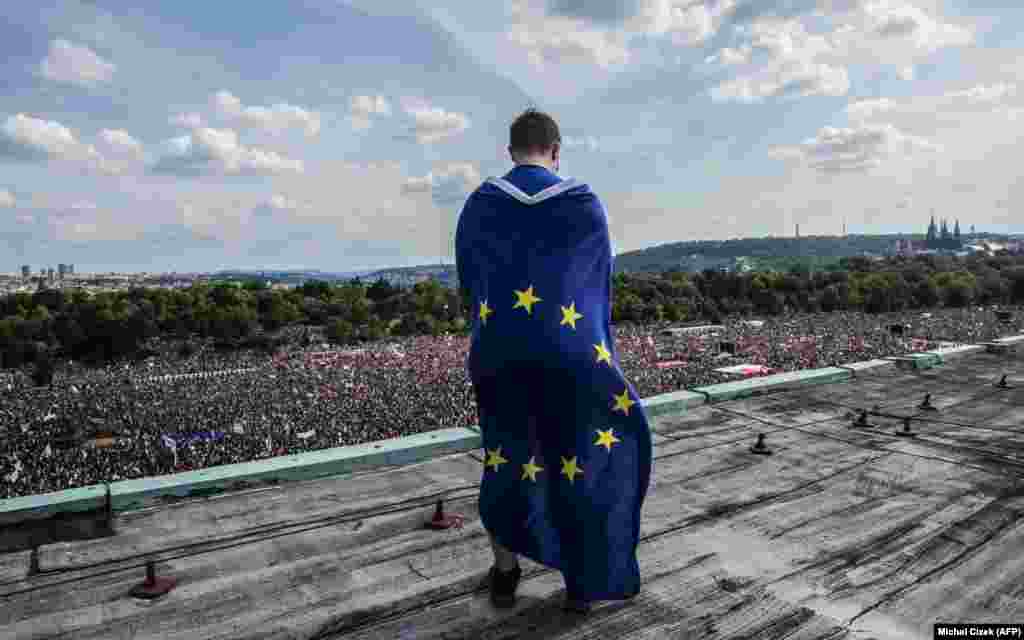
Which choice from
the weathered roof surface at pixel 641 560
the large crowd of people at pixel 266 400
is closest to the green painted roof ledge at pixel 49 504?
the weathered roof surface at pixel 641 560

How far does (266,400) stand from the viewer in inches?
1298

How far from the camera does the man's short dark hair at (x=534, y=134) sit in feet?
17.0

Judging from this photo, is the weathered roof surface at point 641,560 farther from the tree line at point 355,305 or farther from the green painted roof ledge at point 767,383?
the tree line at point 355,305

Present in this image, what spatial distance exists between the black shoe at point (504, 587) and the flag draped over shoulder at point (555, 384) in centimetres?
28

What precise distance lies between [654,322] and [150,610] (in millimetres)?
105466

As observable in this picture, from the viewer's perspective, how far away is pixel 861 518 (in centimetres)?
696

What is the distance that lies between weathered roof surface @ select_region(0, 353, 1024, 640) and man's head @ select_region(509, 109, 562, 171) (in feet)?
11.0

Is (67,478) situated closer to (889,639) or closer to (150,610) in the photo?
(150,610)

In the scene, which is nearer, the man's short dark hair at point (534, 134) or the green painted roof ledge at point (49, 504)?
the man's short dark hair at point (534, 134)

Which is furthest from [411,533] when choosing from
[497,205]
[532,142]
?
[532,142]

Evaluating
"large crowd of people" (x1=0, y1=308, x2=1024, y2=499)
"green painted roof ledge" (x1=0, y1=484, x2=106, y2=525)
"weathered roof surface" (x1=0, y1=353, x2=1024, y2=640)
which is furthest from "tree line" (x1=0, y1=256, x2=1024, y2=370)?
"green painted roof ledge" (x1=0, y1=484, x2=106, y2=525)

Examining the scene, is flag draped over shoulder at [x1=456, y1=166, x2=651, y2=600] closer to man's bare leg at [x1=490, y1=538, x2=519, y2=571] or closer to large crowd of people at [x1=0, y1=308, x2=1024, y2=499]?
man's bare leg at [x1=490, y1=538, x2=519, y2=571]

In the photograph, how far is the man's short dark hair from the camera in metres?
5.17

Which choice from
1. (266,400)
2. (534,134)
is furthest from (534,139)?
(266,400)
